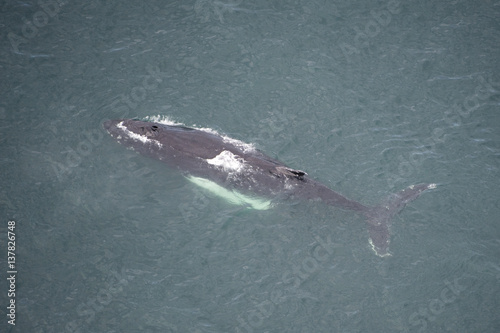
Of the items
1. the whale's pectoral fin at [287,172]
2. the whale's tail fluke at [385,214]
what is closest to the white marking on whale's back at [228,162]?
the whale's pectoral fin at [287,172]

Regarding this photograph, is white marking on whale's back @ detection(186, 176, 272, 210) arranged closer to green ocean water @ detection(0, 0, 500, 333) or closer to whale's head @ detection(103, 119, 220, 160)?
green ocean water @ detection(0, 0, 500, 333)

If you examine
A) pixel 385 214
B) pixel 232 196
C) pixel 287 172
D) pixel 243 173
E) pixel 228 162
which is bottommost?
pixel 232 196

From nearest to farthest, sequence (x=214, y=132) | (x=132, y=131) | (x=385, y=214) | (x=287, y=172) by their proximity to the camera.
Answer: (x=287, y=172)
(x=385, y=214)
(x=132, y=131)
(x=214, y=132)

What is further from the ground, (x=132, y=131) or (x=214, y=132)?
(x=214, y=132)

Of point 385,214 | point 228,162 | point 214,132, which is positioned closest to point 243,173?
point 228,162

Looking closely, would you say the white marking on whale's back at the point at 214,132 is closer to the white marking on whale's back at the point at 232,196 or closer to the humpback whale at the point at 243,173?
the humpback whale at the point at 243,173

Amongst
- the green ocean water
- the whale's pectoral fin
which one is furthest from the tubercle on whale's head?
the whale's pectoral fin

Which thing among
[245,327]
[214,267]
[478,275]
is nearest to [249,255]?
[214,267]

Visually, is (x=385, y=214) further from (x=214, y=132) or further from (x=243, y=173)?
(x=214, y=132)
